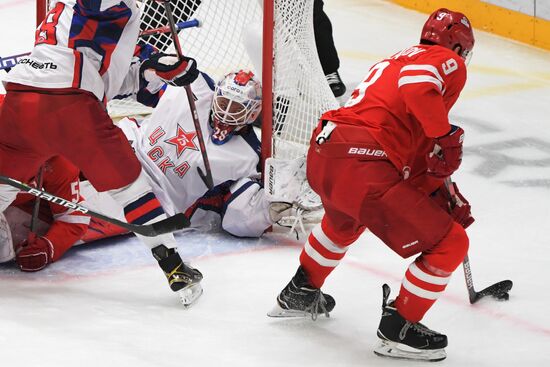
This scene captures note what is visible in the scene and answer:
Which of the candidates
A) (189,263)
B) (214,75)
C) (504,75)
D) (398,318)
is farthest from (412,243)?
(504,75)

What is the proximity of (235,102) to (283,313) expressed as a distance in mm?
896

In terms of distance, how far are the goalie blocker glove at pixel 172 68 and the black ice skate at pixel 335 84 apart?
184 centimetres

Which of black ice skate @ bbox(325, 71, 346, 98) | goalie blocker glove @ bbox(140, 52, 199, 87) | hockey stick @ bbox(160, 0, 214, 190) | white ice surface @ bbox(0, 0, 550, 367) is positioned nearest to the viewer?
white ice surface @ bbox(0, 0, 550, 367)

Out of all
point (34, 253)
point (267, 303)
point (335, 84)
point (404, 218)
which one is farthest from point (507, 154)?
point (34, 253)

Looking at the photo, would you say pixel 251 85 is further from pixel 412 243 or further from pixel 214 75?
pixel 412 243

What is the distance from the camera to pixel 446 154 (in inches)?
113

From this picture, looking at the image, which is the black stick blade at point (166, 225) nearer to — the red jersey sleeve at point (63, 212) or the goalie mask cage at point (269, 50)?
the red jersey sleeve at point (63, 212)

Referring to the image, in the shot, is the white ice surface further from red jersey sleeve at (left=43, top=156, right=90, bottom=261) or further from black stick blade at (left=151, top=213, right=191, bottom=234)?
black stick blade at (left=151, top=213, right=191, bottom=234)

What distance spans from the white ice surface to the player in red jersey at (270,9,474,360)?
17 centimetres

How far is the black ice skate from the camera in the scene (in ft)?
17.2

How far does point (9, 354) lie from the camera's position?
2.60 m

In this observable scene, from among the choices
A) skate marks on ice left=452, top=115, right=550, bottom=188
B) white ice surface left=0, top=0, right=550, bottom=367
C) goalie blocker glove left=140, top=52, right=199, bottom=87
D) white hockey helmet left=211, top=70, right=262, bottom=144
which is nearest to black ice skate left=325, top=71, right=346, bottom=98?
skate marks on ice left=452, top=115, right=550, bottom=188

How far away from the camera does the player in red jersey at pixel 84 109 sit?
319cm

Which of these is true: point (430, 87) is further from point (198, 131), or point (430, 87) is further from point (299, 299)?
point (198, 131)
